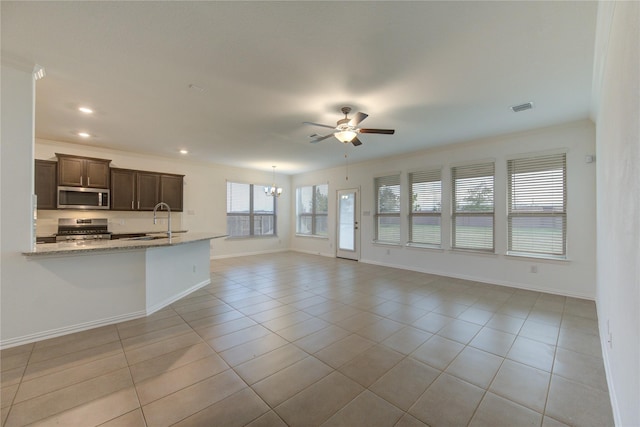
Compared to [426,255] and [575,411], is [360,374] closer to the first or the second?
[575,411]

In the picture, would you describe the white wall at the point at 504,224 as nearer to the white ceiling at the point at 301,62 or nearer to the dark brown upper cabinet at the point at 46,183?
the white ceiling at the point at 301,62

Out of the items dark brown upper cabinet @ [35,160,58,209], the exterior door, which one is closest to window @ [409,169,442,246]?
the exterior door

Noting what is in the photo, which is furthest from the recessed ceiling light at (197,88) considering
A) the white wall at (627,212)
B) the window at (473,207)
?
the window at (473,207)

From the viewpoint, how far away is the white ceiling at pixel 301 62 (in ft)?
6.29

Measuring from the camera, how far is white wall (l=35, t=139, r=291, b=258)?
5176 mm

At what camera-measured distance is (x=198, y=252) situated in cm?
457

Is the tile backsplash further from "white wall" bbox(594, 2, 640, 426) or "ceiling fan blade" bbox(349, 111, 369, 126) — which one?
"white wall" bbox(594, 2, 640, 426)

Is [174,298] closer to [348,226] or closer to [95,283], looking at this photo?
[95,283]

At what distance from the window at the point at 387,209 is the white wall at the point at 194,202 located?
3.66m

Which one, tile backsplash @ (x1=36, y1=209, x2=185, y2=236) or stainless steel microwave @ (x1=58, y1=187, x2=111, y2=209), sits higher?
stainless steel microwave @ (x1=58, y1=187, x2=111, y2=209)

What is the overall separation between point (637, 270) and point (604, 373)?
5.92 feet

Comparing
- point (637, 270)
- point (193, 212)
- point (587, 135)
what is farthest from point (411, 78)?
point (193, 212)

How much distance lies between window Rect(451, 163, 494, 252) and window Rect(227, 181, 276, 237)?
18.7 feet

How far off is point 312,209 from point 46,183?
20.7ft
